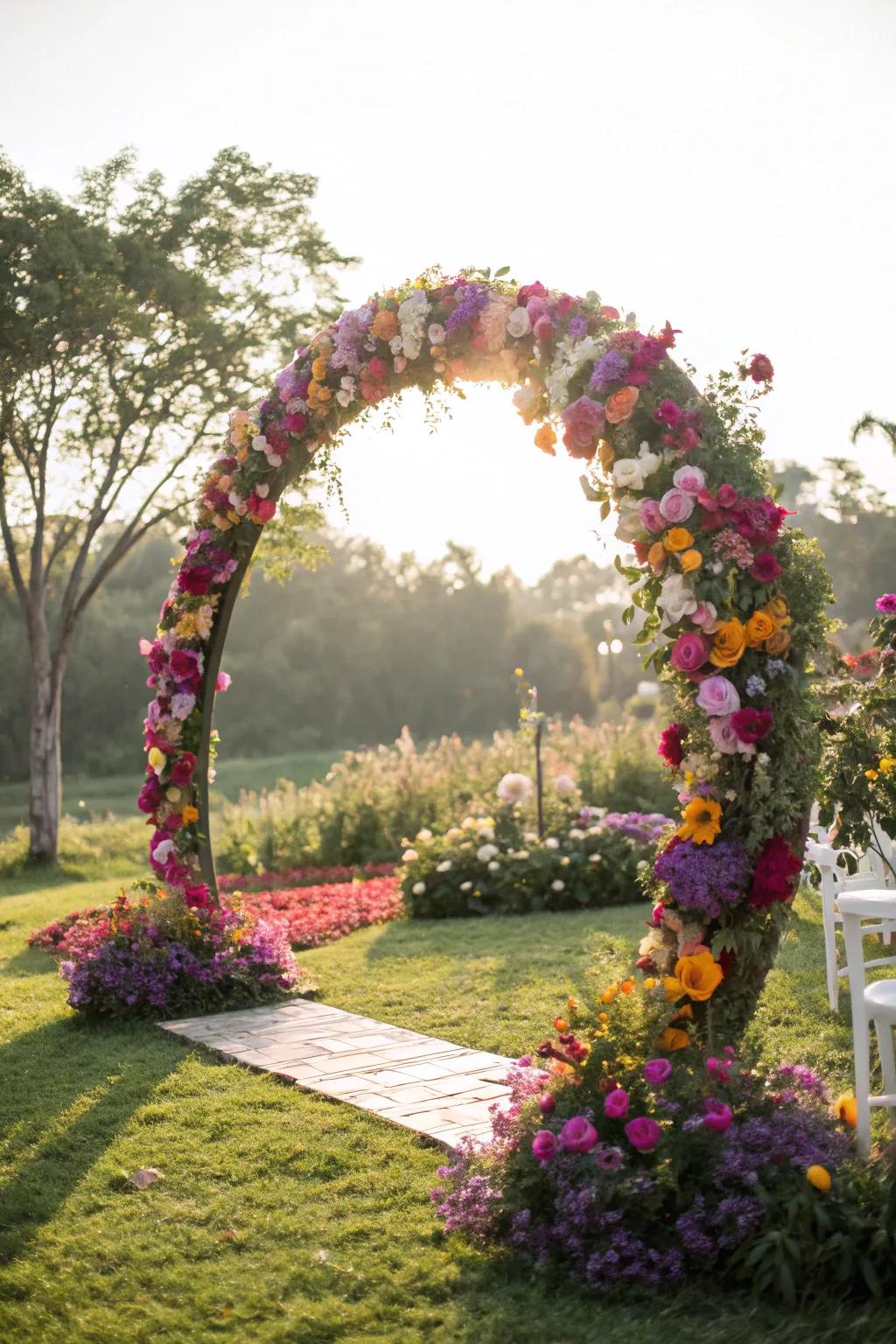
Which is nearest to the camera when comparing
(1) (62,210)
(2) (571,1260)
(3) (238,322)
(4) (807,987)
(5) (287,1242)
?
(2) (571,1260)

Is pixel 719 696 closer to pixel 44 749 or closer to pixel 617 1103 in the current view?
pixel 617 1103

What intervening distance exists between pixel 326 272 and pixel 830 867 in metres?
9.34

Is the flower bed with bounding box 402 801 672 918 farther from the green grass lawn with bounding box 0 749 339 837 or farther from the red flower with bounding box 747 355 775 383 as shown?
the green grass lawn with bounding box 0 749 339 837

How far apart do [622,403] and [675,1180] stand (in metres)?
2.54

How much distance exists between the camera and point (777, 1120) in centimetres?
337

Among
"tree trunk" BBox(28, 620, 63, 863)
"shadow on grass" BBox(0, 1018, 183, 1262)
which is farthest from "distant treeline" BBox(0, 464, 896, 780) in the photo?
"shadow on grass" BBox(0, 1018, 183, 1262)

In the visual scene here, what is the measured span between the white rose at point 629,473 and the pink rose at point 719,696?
0.77 meters

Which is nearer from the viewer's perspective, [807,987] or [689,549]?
[689,549]

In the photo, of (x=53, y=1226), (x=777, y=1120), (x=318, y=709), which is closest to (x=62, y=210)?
(x=53, y=1226)

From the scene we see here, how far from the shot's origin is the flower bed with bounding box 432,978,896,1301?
305 centimetres

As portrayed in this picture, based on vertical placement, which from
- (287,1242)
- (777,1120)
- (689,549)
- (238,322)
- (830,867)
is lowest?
(287,1242)

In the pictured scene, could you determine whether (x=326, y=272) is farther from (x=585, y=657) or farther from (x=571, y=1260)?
(x=585, y=657)

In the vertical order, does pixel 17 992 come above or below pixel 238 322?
below

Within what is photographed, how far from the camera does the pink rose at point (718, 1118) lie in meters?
3.30
